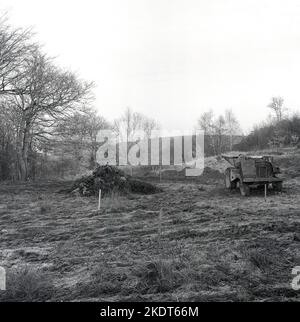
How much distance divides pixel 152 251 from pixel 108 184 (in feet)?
37.2

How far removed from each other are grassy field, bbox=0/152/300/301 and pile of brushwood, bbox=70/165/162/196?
3.35 m

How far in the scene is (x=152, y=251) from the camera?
764 centimetres

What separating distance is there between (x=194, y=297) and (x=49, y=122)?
25.5 m

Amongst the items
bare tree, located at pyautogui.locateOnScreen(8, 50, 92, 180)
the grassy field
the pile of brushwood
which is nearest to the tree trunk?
bare tree, located at pyautogui.locateOnScreen(8, 50, 92, 180)

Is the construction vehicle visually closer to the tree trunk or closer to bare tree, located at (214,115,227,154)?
the tree trunk

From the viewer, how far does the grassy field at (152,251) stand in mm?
5531

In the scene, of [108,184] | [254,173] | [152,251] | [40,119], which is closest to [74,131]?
[40,119]

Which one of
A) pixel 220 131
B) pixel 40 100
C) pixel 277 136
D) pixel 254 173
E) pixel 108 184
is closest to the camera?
pixel 254 173

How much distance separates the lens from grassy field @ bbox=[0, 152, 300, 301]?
5531mm

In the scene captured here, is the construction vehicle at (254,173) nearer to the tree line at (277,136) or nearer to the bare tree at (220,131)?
the tree line at (277,136)

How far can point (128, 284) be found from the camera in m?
5.79

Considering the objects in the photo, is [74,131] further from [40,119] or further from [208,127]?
[208,127]

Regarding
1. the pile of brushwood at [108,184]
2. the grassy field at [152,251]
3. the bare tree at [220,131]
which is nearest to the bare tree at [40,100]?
the pile of brushwood at [108,184]
